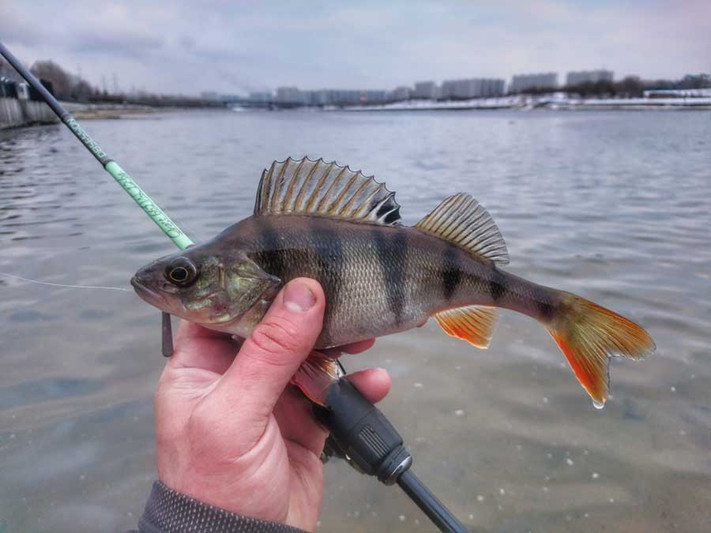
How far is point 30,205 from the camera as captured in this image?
37.8ft

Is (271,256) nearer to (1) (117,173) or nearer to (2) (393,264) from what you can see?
(2) (393,264)

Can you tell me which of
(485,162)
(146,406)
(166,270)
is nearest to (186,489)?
(166,270)

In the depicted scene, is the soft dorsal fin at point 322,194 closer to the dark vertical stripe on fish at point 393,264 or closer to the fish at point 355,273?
the fish at point 355,273

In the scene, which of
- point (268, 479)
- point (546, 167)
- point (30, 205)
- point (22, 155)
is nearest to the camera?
point (268, 479)

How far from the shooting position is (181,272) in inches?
81.4

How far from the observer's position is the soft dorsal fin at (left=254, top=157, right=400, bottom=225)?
7.39ft

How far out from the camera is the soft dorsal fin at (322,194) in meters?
2.25

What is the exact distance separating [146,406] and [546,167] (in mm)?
17754

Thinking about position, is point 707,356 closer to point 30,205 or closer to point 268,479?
point 268,479

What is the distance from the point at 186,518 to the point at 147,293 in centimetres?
86

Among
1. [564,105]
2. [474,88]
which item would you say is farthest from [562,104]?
[474,88]

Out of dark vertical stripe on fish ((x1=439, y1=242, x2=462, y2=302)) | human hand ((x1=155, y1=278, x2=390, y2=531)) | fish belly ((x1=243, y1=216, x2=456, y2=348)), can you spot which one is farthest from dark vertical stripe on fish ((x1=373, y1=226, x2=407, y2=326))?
human hand ((x1=155, y1=278, x2=390, y2=531))

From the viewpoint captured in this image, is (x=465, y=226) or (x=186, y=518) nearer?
(x=186, y=518)

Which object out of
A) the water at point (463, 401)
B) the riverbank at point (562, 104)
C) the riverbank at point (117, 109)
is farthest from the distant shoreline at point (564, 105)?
the water at point (463, 401)
